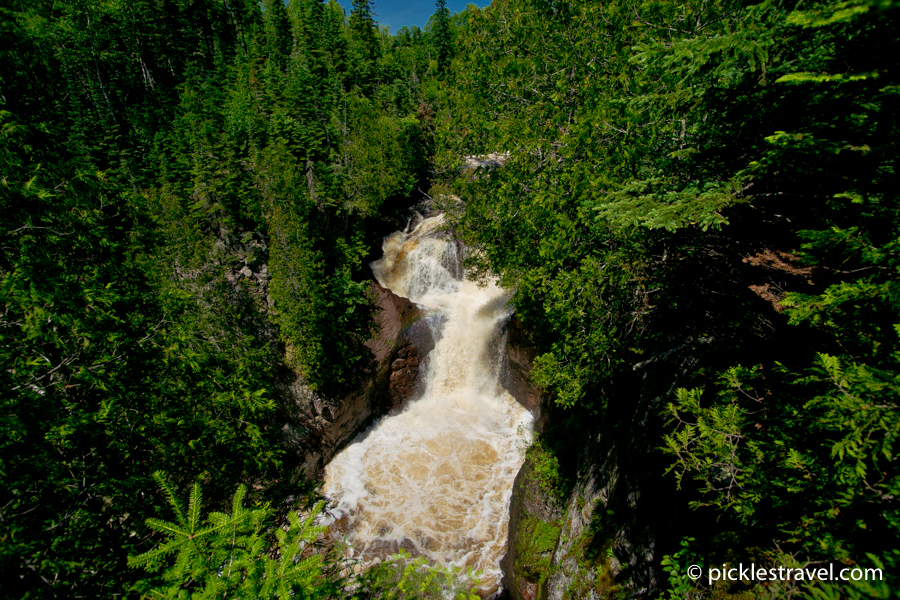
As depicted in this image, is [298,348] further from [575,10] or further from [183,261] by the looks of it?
[575,10]

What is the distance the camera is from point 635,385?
7863 mm

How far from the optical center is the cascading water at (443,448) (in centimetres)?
1272

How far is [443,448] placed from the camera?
1608cm

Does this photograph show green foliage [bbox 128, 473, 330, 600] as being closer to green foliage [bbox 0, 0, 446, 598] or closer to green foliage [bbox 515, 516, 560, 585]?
green foliage [bbox 0, 0, 446, 598]

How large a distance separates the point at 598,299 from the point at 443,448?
38.0 ft

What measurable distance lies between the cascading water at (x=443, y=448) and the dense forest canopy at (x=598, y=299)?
4.45 meters

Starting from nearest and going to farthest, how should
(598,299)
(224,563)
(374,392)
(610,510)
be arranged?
(224,563)
(598,299)
(610,510)
(374,392)

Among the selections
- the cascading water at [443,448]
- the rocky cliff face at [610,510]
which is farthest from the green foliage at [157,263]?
the rocky cliff face at [610,510]

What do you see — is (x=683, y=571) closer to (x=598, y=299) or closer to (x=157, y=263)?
(x=598, y=299)

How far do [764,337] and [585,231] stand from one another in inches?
147

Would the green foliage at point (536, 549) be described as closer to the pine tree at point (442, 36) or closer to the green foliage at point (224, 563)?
the green foliage at point (224, 563)

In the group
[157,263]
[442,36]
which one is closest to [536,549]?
[157,263]

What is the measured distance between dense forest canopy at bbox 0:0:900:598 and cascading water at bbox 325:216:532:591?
4450 millimetres

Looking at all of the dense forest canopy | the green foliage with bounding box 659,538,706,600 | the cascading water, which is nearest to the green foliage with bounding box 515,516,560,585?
the dense forest canopy
